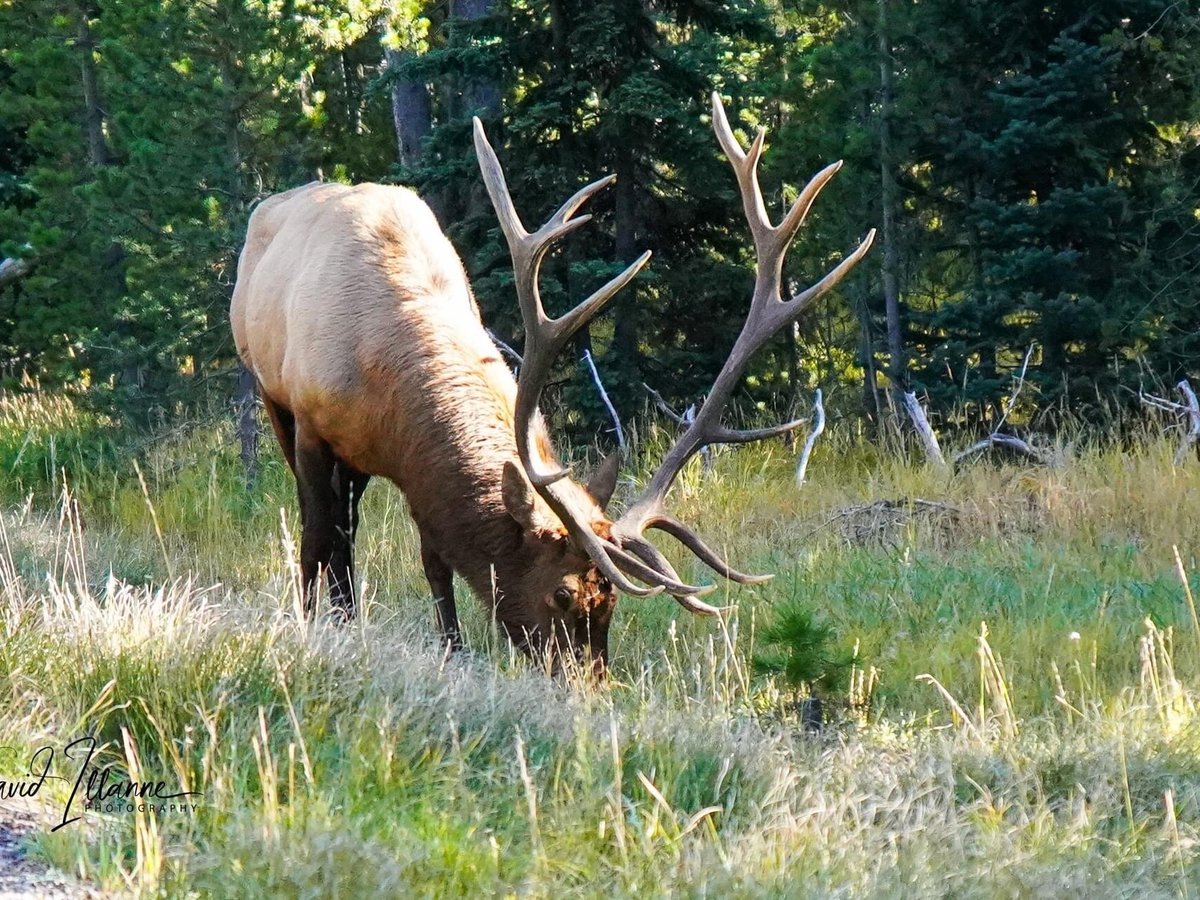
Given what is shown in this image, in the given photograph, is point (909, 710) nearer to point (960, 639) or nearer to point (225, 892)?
point (960, 639)

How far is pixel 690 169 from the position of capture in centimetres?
Result: 1148

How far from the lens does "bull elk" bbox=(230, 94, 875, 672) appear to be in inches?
212

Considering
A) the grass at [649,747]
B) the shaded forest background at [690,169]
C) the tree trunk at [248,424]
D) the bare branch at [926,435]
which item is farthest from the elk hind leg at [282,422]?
the bare branch at [926,435]

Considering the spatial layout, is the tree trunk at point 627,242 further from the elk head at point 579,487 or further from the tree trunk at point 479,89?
the elk head at point 579,487

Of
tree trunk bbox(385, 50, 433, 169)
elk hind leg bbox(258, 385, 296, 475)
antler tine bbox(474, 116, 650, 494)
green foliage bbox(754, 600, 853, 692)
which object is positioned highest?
tree trunk bbox(385, 50, 433, 169)

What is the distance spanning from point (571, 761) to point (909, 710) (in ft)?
6.45

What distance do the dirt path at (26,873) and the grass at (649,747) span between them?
50mm

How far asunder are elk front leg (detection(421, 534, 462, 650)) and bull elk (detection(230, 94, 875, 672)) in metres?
0.01

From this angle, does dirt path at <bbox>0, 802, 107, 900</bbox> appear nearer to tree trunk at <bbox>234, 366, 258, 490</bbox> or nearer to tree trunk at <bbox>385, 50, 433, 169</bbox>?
tree trunk at <bbox>234, 366, 258, 490</bbox>

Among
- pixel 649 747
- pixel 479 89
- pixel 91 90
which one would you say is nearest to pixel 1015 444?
pixel 479 89

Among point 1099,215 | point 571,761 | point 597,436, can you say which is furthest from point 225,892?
point 1099,215

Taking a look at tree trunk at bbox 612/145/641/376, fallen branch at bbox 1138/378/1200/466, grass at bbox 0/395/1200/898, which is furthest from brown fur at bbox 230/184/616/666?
fallen branch at bbox 1138/378/1200/466

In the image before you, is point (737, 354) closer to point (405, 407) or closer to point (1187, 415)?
point (405, 407)

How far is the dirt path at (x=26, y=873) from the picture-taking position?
9.61 ft
